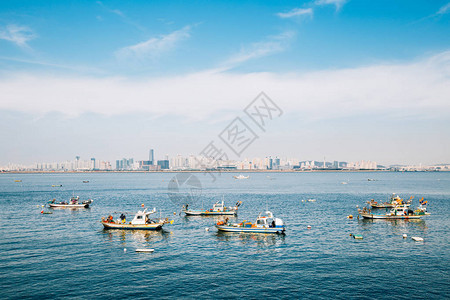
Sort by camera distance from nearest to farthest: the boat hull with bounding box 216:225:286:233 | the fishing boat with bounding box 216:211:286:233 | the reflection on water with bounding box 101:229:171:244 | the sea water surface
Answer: the sea water surface → the reflection on water with bounding box 101:229:171:244 → the boat hull with bounding box 216:225:286:233 → the fishing boat with bounding box 216:211:286:233

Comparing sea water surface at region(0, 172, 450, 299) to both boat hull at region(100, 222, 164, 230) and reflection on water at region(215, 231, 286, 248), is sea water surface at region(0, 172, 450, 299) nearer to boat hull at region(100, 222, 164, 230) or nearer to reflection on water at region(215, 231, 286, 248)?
reflection on water at region(215, 231, 286, 248)

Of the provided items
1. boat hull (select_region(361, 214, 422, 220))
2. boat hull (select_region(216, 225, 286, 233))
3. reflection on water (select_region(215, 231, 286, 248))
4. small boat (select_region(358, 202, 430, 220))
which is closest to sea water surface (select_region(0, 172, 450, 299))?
reflection on water (select_region(215, 231, 286, 248))

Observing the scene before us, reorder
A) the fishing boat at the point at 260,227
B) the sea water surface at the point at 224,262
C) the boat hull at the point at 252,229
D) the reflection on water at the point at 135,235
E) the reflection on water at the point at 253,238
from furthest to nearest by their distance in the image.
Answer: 1. the fishing boat at the point at 260,227
2. the boat hull at the point at 252,229
3. the reflection on water at the point at 135,235
4. the reflection on water at the point at 253,238
5. the sea water surface at the point at 224,262

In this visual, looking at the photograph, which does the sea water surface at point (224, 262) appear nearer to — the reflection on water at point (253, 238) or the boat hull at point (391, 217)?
Result: the reflection on water at point (253, 238)

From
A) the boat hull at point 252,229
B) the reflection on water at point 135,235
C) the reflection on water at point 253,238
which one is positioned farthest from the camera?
the boat hull at point 252,229

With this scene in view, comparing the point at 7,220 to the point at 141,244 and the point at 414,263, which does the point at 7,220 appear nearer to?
the point at 141,244

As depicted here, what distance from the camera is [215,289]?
3516cm

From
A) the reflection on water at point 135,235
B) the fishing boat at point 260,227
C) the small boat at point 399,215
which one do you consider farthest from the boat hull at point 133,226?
the small boat at point 399,215

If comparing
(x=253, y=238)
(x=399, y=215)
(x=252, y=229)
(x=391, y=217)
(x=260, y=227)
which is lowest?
(x=253, y=238)

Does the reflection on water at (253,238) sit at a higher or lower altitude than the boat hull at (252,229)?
lower

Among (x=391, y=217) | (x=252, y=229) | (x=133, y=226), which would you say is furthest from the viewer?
(x=391, y=217)

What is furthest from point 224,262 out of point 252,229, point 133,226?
point 133,226

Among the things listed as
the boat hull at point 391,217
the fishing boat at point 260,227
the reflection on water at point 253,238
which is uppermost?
the fishing boat at point 260,227

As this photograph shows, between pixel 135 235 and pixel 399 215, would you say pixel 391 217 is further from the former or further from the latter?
pixel 135 235
